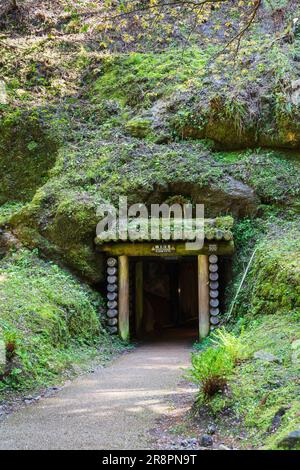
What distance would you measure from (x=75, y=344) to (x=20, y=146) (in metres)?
8.83

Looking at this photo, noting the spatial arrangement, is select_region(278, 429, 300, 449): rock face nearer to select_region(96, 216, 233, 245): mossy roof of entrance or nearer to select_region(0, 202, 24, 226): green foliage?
select_region(96, 216, 233, 245): mossy roof of entrance

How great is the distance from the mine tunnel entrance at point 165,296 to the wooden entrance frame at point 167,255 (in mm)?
3122

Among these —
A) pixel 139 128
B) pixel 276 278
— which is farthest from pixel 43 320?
pixel 139 128

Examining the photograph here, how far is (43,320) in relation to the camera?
835cm

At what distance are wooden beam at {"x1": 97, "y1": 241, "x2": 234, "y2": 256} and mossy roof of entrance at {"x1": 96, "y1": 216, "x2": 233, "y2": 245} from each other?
0.20 metres

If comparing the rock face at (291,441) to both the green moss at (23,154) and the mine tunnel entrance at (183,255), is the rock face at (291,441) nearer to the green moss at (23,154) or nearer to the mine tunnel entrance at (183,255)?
the mine tunnel entrance at (183,255)

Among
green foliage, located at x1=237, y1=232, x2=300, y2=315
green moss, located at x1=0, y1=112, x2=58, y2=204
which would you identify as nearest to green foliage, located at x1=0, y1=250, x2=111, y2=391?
green foliage, located at x1=237, y1=232, x2=300, y2=315

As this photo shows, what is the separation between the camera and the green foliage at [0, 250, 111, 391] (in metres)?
6.86

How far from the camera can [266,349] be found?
675 centimetres

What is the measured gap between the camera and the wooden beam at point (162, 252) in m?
11.6

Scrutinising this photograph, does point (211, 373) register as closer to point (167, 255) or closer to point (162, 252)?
point (162, 252)

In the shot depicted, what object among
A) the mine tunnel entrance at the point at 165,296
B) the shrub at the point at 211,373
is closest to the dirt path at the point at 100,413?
the shrub at the point at 211,373

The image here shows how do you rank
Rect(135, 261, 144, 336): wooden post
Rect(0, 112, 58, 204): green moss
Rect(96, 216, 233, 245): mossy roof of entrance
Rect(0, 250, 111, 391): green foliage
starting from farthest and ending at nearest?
Rect(0, 112, 58, 204): green moss → Rect(135, 261, 144, 336): wooden post → Rect(96, 216, 233, 245): mossy roof of entrance → Rect(0, 250, 111, 391): green foliage

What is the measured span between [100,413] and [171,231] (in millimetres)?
6395
